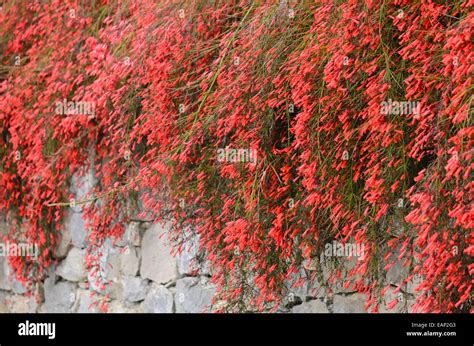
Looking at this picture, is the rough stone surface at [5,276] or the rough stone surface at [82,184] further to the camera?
the rough stone surface at [5,276]

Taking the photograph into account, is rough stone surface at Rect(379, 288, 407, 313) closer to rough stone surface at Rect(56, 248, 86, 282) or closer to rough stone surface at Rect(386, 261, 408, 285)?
rough stone surface at Rect(386, 261, 408, 285)

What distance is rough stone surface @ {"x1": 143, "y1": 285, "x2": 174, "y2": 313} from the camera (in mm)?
5219

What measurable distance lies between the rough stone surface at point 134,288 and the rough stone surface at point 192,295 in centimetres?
35

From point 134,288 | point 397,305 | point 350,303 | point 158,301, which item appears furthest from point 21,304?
point 397,305

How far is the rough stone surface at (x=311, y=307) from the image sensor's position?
4.34 metres

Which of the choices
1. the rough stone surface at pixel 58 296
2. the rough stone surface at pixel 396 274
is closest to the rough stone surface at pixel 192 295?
the rough stone surface at pixel 58 296

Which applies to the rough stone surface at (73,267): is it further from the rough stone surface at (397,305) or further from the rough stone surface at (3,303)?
the rough stone surface at (397,305)

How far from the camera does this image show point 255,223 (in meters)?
4.01

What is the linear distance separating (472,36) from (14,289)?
436cm

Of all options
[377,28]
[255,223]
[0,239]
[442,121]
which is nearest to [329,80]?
[377,28]

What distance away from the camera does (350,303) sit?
4.20 metres

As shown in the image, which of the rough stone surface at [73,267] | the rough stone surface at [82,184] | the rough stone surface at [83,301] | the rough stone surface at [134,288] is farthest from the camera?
the rough stone surface at [73,267]

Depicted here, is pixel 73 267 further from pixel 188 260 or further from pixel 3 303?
pixel 188 260
